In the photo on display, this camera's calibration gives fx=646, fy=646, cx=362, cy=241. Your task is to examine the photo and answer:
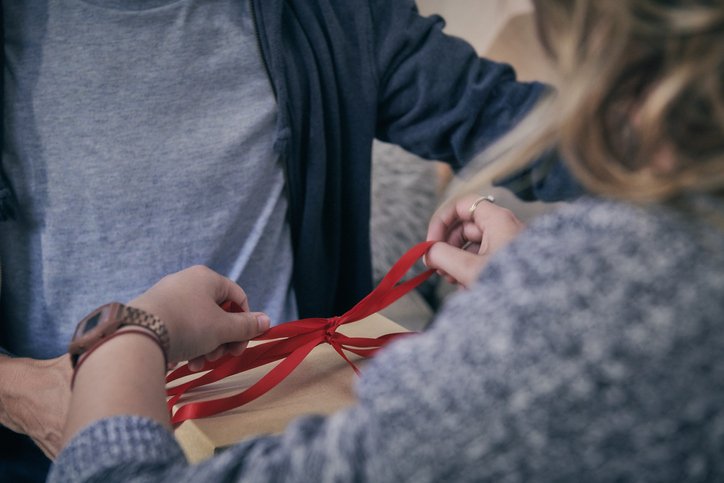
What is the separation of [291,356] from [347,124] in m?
0.40

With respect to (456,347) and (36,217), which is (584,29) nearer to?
(456,347)

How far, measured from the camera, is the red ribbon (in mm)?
506

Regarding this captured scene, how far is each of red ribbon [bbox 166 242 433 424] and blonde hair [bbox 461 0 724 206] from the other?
28cm

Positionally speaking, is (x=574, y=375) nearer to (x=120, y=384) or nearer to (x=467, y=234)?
(x=120, y=384)

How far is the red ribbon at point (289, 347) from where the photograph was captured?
0.51 meters

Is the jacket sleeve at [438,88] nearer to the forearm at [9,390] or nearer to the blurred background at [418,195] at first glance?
the blurred background at [418,195]

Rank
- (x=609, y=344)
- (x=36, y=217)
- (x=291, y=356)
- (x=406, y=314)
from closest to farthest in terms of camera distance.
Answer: (x=609, y=344) → (x=291, y=356) → (x=36, y=217) → (x=406, y=314)

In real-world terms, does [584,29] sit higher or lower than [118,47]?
higher

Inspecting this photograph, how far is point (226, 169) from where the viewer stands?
75cm

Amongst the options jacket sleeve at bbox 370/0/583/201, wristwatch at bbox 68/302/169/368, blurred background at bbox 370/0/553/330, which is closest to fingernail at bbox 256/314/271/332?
wristwatch at bbox 68/302/169/368

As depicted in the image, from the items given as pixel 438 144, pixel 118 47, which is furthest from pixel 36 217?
pixel 438 144

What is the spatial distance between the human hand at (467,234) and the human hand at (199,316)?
0.55 ft

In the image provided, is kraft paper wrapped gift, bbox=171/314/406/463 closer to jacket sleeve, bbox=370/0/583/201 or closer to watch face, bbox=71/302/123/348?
watch face, bbox=71/302/123/348

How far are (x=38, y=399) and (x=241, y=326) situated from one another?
0.79 feet
